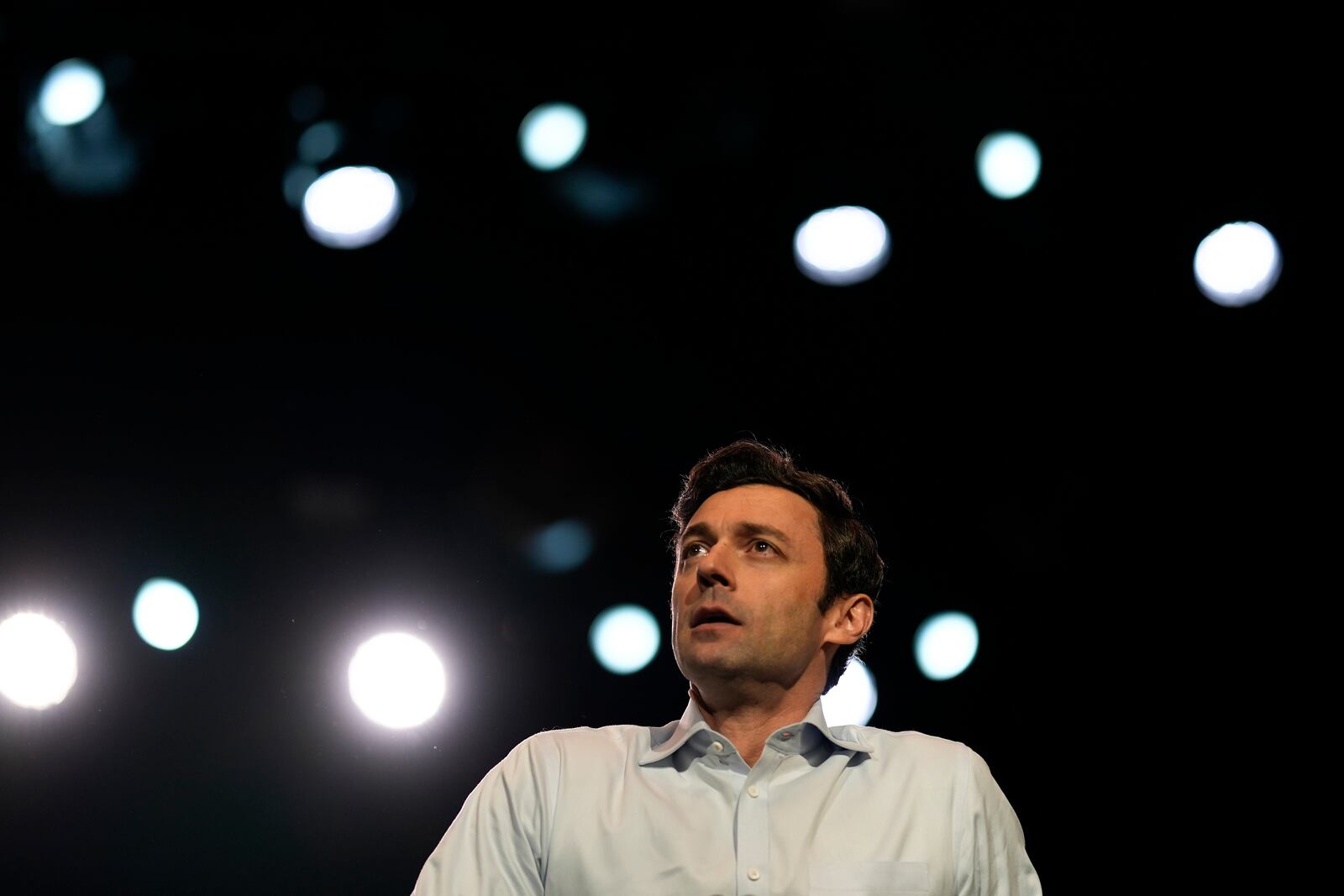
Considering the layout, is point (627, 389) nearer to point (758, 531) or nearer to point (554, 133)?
point (554, 133)

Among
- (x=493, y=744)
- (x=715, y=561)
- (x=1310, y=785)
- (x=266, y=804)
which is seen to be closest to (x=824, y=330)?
(x=715, y=561)

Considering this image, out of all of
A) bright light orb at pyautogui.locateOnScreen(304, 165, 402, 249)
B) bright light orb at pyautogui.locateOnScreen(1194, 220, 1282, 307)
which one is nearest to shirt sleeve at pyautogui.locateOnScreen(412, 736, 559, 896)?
bright light orb at pyautogui.locateOnScreen(304, 165, 402, 249)

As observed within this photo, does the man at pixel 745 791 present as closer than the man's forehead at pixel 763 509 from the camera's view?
Yes

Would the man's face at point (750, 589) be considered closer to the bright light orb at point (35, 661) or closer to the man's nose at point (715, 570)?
the man's nose at point (715, 570)

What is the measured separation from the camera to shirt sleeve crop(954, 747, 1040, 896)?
1.84 meters

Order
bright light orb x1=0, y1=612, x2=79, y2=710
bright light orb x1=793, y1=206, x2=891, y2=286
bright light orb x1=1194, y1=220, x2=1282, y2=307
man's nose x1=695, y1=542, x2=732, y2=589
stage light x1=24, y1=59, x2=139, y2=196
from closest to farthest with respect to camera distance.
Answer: man's nose x1=695, y1=542, x2=732, y2=589
bright light orb x1=0, y1=612, x2=79, y2=710
stage light x1=24, y1=59, x2=139, y2=196
bright light orb x1=1194, y1=220, x2=1282, y2=307
bright light orb x1=793, y1=206, x2=891, y2=286

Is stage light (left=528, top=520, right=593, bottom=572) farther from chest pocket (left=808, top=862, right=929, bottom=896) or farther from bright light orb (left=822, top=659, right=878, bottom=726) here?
chest pocket (left=808, top=862, right=929, bottom=896)

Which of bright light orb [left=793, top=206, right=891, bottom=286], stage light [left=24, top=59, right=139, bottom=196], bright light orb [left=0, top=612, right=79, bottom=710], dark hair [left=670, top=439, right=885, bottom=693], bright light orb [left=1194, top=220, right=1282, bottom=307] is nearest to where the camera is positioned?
dark hair [left=670, top=439, right=885, bottom=693]

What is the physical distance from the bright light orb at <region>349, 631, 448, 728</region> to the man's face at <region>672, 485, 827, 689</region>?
0.77 m

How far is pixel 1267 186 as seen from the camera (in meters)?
2.83

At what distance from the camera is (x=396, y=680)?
2.62 meters

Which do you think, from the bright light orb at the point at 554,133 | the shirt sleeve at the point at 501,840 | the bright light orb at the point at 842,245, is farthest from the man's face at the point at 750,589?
the bright light orb at the point at 554,133

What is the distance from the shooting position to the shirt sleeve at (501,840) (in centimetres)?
183

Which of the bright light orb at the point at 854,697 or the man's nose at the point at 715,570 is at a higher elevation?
the man's nose at the point at 715,570
